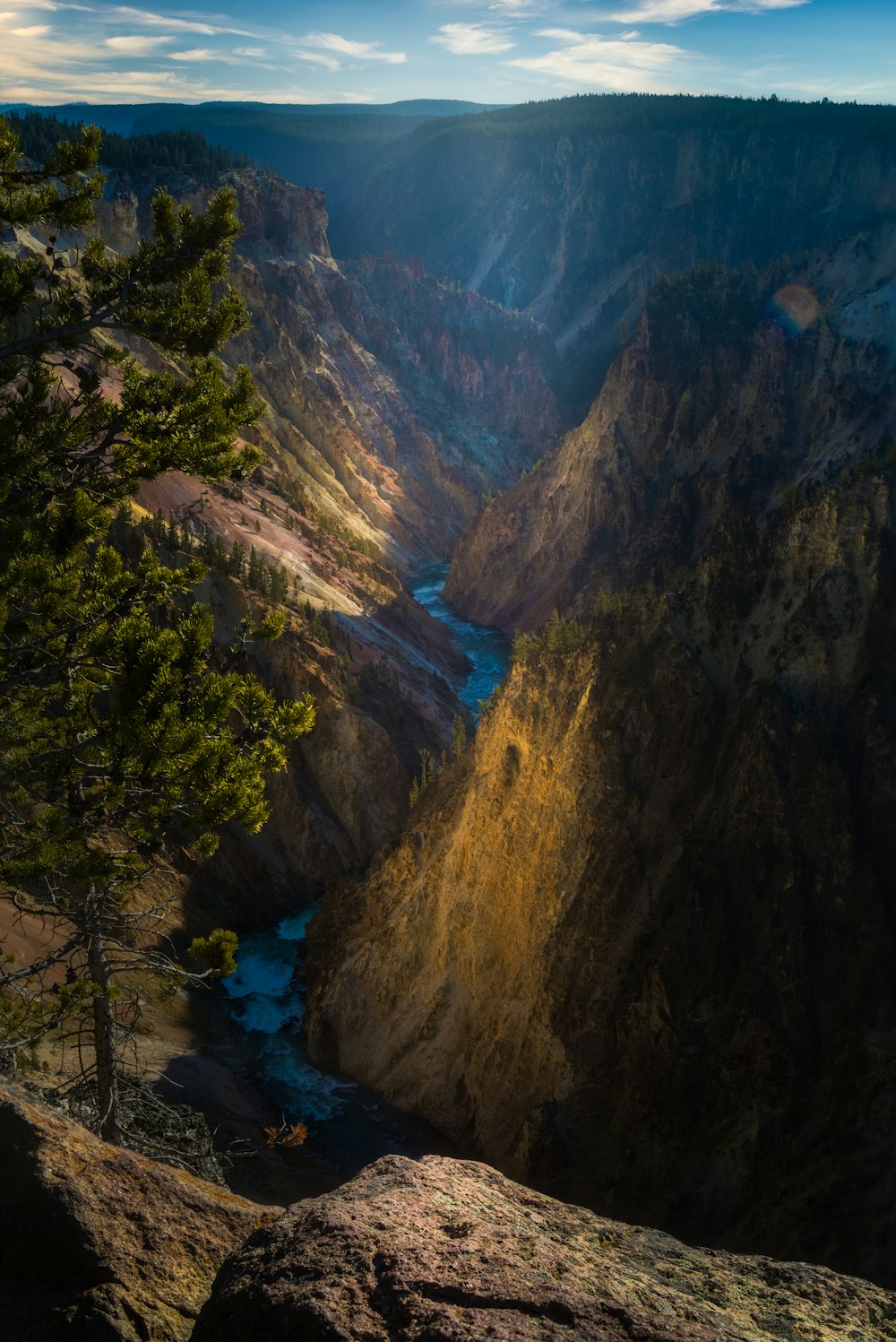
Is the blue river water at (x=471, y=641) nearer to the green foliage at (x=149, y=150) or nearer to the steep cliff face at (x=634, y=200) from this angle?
the green foliage at (x=149, y=150)

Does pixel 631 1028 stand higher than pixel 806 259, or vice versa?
pixel 806 259

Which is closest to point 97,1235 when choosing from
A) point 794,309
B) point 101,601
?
point 101,601

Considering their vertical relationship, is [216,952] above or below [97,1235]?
below

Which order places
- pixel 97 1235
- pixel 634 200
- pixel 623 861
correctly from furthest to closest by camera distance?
pixel 634 200 → pixel 623 861 → pixel 97 1235

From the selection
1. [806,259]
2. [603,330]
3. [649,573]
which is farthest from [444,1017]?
[603,330]

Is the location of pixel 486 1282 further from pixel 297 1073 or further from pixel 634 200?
pixel 634 200

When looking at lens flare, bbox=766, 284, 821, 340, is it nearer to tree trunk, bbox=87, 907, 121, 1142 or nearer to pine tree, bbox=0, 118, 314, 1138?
pine tree, bbox=0, 118, 314, 1138

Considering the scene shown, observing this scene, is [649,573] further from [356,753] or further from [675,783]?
[675,783]

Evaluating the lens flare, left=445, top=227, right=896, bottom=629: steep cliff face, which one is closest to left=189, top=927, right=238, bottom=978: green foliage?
left=445, top=227, right=896, bottom=629: steep cliff face

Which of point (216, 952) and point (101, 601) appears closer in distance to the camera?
point (101, 601)
